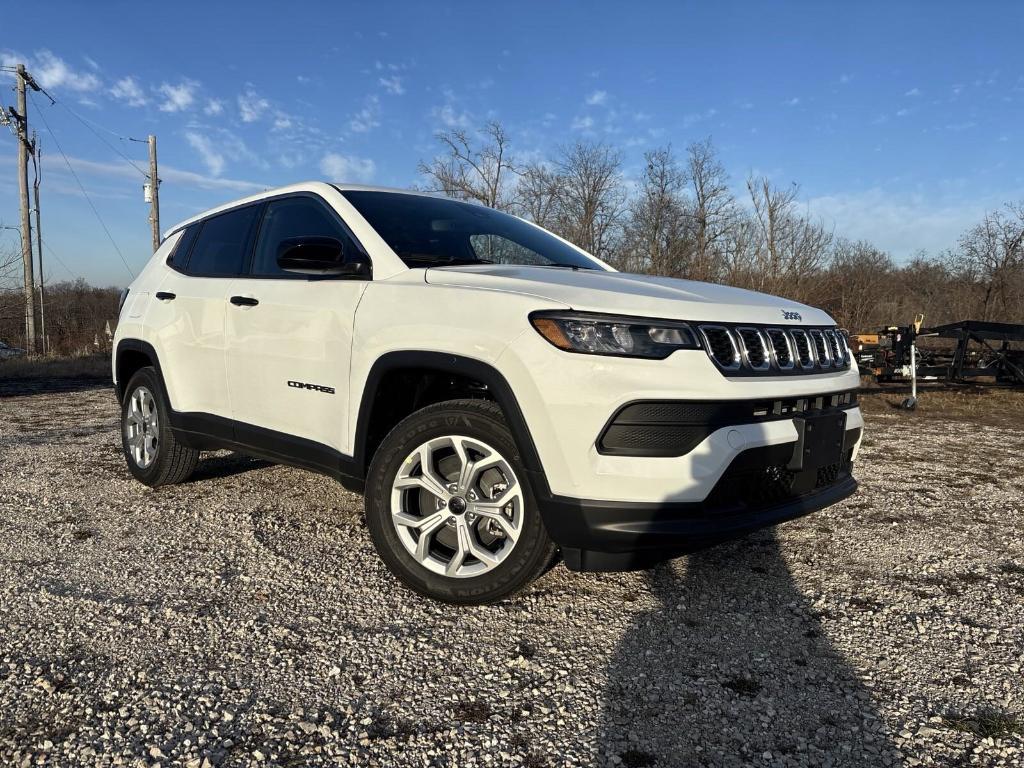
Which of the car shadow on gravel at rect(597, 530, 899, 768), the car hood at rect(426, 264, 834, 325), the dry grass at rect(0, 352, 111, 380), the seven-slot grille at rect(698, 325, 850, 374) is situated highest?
the car hood at rect(426, 264, 834, 325)

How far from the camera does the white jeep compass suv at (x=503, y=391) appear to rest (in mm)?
2389

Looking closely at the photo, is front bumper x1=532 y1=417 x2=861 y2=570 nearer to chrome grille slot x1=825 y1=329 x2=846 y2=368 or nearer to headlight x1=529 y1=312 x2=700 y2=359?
headlight x1=529 y1=312 x2=700 y2=359

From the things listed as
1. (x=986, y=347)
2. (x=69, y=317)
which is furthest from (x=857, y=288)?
(x=69, y=317)

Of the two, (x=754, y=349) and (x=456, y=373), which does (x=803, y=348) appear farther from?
(x=456, y=373)

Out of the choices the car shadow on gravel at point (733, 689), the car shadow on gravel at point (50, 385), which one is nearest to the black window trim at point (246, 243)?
the car shadow on gravel at point (733, 689)

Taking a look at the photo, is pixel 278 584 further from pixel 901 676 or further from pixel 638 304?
pixel 901 676

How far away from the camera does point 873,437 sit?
7.28 m

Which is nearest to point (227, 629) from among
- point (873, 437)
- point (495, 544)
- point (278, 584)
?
point (278, 584)

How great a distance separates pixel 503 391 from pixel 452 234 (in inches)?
52.7

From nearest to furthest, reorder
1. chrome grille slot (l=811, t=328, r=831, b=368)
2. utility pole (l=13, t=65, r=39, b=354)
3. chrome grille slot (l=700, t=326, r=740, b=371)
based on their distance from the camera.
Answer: chrome grille slot (l=700, t=326, r=740, b=371)
chrome grille slot (l=811, t=328, r=831, b=368)
utility pole (l=13, t=65, r=39, b=354)

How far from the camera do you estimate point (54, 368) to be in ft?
51.0

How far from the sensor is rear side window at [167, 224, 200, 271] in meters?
4.55

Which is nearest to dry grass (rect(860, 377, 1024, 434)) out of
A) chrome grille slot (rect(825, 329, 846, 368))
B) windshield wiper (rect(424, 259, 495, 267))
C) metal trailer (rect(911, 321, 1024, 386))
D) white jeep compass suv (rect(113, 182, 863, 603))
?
metal trailer (rect(911, 321, 1024, 386))

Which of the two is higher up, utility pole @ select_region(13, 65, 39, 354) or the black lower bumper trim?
utility pole @ select_region(13, 65, 39, 354)
